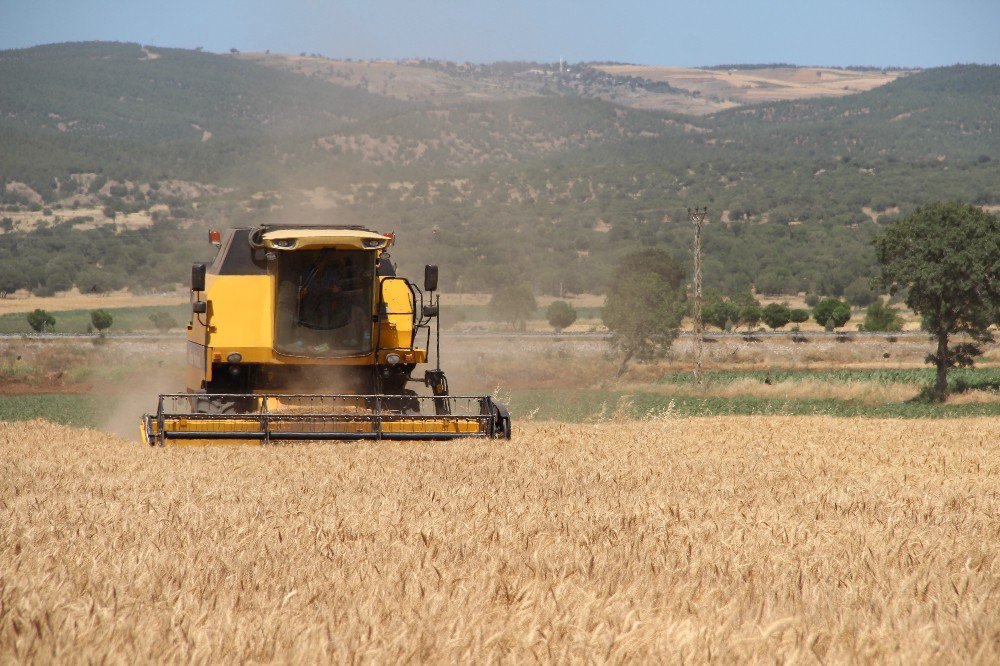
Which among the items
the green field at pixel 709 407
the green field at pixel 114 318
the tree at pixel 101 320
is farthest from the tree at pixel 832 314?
the tree at pixel 101 320

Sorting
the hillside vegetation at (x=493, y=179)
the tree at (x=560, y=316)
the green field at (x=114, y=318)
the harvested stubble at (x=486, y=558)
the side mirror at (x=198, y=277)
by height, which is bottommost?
the green field at (x=114, y=318)

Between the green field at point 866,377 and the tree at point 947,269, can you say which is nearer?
the tree at point 947,269

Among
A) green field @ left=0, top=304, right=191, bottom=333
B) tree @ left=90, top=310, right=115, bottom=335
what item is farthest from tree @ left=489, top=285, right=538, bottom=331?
tree @ left=90, top=310, right=115, bottom=335

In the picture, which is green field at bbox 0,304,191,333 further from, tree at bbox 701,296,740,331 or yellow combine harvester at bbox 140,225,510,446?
yellow combine harvester at bbox 140,225,510,446

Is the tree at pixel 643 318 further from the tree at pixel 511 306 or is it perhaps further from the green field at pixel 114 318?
the green field at pixel 114 318

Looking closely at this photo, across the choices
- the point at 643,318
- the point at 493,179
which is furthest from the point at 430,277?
the point at 493,179

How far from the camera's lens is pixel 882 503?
9.42m

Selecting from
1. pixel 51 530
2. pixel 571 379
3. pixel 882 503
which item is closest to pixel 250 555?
pixel 51 530

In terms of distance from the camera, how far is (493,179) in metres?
138

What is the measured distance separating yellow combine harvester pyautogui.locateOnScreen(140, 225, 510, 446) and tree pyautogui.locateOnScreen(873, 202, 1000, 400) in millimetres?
31899

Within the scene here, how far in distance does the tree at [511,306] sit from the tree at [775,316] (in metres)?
17.4

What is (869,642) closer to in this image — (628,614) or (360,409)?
(628,614)

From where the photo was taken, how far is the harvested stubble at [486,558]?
15.7 ft

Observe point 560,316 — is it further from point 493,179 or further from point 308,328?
point 493,179
